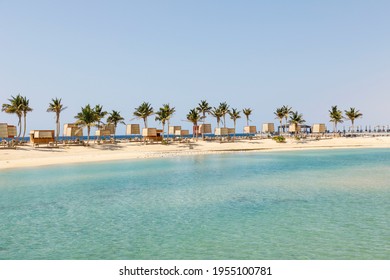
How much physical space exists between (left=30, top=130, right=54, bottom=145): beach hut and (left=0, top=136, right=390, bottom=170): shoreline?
153 cm

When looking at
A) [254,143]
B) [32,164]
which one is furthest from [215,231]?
[254,143]

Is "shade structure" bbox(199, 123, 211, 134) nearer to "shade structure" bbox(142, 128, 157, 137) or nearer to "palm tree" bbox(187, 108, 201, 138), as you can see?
"palm tree" bbox(187, 108, 201, 138)

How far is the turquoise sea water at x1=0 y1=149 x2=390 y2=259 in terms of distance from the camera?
10117 millimetres

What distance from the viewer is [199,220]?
44.5 ft

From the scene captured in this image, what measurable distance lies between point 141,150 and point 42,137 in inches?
633

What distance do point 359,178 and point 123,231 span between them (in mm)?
19535

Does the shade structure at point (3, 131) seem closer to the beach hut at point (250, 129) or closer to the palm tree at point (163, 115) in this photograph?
the palm tree at point (163, 115)

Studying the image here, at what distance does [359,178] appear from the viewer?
24.6 meters

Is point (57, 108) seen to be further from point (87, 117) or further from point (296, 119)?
point (296, 119)

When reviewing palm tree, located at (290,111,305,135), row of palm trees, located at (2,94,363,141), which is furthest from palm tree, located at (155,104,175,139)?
palm tree, located at (290,111,305,135)

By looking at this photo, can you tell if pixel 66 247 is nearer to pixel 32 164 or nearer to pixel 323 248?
pixel 323 248

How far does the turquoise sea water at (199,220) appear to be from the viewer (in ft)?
33.2

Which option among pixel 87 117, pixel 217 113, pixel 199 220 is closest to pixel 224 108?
pixel 217 113

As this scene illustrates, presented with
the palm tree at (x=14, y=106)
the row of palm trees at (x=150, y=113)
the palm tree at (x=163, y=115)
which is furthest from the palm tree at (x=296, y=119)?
the palm tree at (x=14, y=106)
